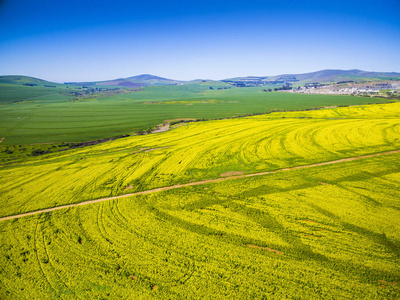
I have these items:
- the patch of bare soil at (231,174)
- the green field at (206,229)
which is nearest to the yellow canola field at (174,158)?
the patch of bare soil at (231,174)

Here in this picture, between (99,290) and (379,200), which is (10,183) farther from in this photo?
(379,200)

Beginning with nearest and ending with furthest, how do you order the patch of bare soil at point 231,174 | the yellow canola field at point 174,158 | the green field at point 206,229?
the green field at point 206,229 → the yellow canola field at point 174,158 → the patch of bare soil at point 231,174

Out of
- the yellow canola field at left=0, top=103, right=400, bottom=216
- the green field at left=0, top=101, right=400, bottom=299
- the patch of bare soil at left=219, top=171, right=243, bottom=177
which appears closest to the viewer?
the green field at left=0, top=101, right=400, bottom=299

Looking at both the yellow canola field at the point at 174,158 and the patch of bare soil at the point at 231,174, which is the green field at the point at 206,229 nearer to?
the yellow canola field at the point at 174,158

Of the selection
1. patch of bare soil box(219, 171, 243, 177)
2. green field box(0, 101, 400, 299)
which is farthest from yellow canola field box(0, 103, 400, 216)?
green field box(0, 101, 400, 299)

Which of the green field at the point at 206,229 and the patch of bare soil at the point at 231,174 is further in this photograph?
the patch of bare soil at the point at 231,174

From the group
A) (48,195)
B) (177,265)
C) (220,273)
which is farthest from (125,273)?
(48,195)

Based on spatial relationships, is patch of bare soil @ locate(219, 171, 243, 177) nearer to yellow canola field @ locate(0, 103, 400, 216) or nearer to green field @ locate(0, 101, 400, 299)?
yellow canola field @ locate(0, 103, 400, 216)

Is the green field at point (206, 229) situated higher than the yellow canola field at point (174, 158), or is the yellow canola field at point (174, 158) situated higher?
the yellow canola field at point (174, 158)
